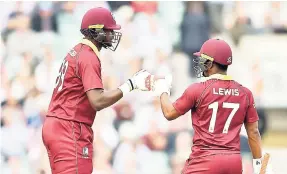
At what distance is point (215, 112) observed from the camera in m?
6.61

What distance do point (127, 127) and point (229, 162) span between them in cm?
593

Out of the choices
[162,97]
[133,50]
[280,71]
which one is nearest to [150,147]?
[133,50]

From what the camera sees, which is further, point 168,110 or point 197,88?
point 168,110

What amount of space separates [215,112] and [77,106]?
3.74ft

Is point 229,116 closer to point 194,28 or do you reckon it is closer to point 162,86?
point 162,86

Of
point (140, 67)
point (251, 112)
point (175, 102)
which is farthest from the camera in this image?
point (140, 67)

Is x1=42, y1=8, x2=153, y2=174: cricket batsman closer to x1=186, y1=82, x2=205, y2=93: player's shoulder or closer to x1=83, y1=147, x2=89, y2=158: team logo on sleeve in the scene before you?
x1=83, y1=147, x2=89, y2=158: team logo on sleeve

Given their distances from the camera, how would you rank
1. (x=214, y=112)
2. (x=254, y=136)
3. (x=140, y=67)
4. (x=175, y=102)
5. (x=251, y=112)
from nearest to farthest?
(x=214, y=112)
(x=175, y=102)
(x=251, y=112)
(x=254, y=136)
(x=140, y=67)

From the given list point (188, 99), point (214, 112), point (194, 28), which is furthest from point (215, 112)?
point (194, 28)

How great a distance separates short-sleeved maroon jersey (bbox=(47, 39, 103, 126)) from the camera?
22.2ft

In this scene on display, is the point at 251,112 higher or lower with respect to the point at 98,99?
lower

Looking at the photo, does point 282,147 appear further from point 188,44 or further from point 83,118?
point 83,118

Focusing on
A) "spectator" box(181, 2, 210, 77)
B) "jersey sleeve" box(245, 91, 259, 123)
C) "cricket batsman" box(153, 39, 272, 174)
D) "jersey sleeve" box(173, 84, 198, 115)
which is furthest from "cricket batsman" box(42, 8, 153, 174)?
"spectator" box(181, 2, 210, 77)

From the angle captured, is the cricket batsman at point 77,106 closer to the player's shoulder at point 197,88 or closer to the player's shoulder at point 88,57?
the player's shoulder at point 88,57
